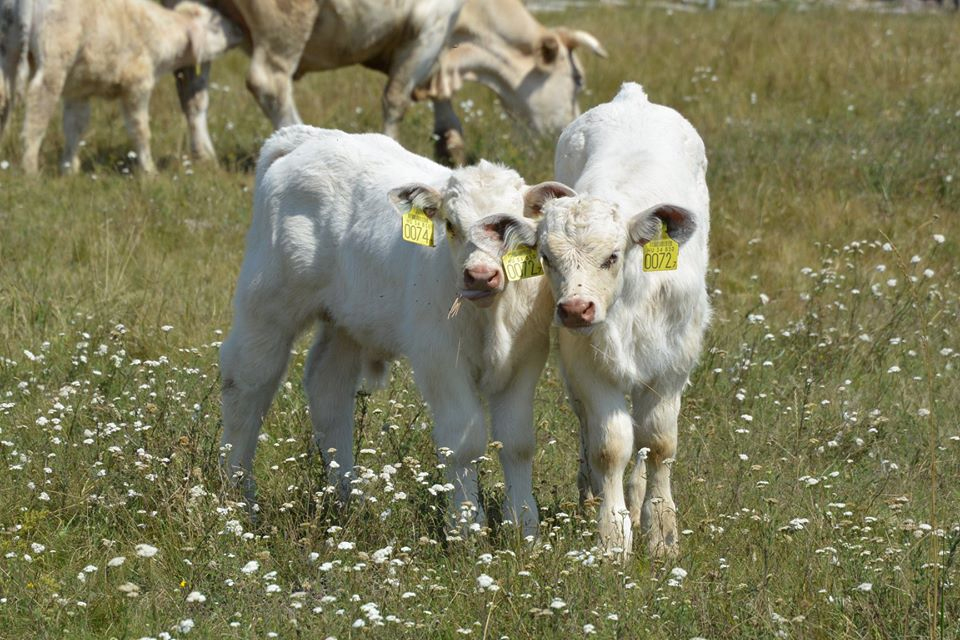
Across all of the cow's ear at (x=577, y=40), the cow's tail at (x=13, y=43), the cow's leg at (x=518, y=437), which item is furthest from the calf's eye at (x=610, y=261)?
the cow's ear at (x=577, y=40)

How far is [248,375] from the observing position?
6816 mm

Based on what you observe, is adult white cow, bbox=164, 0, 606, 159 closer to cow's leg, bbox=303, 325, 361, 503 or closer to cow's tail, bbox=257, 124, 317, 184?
cow's tail, bbox=257, 124, 317, 184

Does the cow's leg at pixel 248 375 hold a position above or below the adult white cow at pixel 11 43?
below

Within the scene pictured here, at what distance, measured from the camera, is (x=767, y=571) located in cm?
509

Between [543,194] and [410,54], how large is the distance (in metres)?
7.25

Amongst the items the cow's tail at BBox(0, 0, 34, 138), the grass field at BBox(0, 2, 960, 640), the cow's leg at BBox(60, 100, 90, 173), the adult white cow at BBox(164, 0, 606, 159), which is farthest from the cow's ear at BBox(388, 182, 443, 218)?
the cow's leg at BBox(60, 100, 90, 173)

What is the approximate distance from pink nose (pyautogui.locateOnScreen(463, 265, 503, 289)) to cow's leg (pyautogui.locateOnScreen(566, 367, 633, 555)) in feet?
2.11

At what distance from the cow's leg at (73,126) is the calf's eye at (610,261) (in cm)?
759

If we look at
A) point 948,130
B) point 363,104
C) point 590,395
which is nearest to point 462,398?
point 590,395

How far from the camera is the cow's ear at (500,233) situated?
18.5 ft

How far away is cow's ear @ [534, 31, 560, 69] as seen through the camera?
567 inches

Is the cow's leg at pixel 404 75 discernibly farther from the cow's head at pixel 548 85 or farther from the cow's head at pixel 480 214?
the cow's head at pixel 480 214

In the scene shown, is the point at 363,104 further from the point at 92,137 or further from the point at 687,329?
the point at 687,329

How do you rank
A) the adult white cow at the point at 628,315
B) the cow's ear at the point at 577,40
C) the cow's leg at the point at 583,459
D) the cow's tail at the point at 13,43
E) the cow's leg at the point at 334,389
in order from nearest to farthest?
1. the adult white cow at the point at 628,315
2. the cow's leg at the point at 583,459
3. the cow's leg at the point at 334,389
4. the cow's tail at the point at 13,43
5. the cow's ear at the point at 577,40
